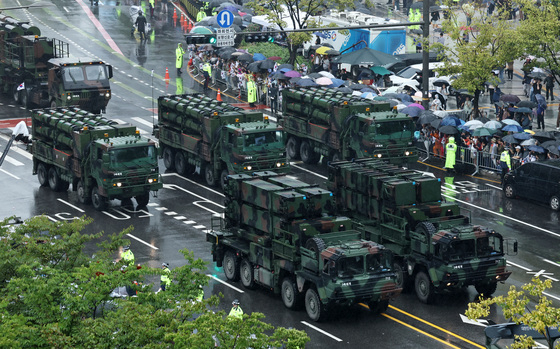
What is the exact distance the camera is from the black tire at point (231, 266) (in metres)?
32.1

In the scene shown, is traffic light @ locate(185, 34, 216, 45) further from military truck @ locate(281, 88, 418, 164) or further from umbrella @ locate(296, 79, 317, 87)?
umbrella @ locate(296, 79, 317, 87)

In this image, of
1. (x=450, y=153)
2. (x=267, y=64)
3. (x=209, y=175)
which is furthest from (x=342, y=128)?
(x=267, y=64)

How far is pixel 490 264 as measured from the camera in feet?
98.2

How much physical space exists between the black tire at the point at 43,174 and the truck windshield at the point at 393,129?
43.9 ft

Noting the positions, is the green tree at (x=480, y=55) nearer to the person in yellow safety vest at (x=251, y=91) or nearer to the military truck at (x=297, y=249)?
the person in yellow safety vest at (x=251, y=91)

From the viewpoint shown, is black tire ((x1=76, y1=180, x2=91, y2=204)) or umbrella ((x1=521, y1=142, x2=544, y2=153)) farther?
umbrella ((x1=521, y1=142, x2=544, y2=153))

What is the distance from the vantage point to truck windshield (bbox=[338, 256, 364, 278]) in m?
28.1

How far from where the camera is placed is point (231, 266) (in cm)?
3228

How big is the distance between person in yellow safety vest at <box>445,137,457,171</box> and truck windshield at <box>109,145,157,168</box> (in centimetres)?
1283

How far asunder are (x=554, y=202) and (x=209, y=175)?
44.7ft

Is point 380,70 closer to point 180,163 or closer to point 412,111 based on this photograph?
point 412,111

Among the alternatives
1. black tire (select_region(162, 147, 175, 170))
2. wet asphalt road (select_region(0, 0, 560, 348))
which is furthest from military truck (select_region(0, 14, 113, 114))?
black tire (select_region(162, 147, 175, 170))

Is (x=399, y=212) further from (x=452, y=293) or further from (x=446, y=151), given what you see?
(x=446, y=151)

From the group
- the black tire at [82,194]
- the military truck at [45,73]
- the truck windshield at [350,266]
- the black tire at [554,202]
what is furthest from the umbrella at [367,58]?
the truck windshield at [350,266]
